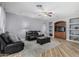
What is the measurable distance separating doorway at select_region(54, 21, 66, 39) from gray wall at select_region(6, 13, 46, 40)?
3.34 meters

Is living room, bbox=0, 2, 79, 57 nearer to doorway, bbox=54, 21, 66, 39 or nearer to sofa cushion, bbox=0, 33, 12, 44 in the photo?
sofa cushion, bbox=0, 33, 12, 44

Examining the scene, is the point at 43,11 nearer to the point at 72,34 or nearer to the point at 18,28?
the point at 18,28

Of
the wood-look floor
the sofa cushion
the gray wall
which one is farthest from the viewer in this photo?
the gray wall

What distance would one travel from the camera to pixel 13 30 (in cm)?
431

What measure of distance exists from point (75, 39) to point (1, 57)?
5501mm

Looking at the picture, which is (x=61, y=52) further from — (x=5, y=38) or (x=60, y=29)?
(x=60, y=29)

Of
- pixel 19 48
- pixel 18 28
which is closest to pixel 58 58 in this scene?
pixel 19 48

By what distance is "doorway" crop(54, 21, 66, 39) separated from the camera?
23.9ft

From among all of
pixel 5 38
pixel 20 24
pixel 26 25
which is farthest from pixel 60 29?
pixel 5 38

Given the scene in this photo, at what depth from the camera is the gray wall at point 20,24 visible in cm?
411

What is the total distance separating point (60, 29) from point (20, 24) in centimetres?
447

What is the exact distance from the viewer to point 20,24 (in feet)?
14.7

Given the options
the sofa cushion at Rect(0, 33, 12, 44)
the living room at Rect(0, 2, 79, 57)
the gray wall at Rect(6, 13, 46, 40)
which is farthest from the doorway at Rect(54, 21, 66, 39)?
the sofa cushion at Rect(0, 33, 12, 44)

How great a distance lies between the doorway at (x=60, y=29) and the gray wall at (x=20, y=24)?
3344mm
